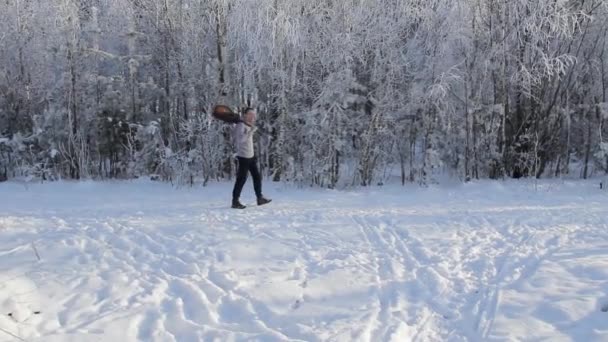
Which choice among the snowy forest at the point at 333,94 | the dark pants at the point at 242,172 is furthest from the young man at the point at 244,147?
the snowy forest at the point at 333,94

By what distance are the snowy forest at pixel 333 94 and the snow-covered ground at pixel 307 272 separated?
101 inches

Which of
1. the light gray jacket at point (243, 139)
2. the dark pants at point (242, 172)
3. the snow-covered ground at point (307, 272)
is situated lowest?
the snow-covered ground at point (307, 272)

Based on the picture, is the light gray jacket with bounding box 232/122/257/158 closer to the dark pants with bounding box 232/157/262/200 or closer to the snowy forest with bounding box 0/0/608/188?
the dark pants with bounding box 232/157/262/200

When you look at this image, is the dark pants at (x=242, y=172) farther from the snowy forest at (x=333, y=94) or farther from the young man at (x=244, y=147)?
the snowy forest at (x=333, y=94)

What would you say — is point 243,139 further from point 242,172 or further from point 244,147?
point 242,172

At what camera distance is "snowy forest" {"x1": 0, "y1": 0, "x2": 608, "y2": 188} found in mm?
10547

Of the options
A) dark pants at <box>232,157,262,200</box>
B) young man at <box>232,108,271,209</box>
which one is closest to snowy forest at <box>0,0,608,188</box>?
dark pants at <box>232,157,262,200</box>

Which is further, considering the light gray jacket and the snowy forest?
the snowy forest

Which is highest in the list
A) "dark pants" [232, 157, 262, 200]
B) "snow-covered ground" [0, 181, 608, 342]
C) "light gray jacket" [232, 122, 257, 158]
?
"light gray jacket" [232, 122, 257, 158]

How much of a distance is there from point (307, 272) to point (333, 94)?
19.4 feet

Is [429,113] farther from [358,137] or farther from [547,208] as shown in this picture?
[547,208]

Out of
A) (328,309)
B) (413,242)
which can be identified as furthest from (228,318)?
(413,242)

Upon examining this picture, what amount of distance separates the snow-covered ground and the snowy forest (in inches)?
101

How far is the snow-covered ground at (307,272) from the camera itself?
4039mm
